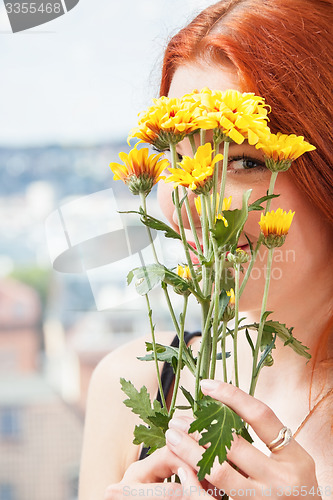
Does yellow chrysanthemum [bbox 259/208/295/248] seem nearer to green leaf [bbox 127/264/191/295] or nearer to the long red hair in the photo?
green leaf [bbox 127/264/191/295]

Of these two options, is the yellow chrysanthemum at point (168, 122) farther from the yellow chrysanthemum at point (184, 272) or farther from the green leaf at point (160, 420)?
the green leaf at point (160, 420)

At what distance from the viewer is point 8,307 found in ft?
5.25

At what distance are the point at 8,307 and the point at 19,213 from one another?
0.28m

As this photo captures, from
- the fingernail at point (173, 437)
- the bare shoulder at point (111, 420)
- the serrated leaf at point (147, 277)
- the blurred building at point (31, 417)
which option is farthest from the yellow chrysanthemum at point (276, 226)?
the blurred building at point (31, 417)

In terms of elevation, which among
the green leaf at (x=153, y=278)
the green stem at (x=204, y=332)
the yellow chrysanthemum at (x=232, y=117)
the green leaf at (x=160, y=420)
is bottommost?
the green leaf at (x=160, y=420)

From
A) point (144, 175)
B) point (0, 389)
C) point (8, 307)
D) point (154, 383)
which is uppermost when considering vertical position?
point (144, 175)

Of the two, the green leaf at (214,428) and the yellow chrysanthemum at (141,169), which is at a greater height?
the yellow chrysanthemum at (141,169)

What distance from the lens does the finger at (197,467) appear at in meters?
0.51

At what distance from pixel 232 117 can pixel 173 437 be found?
0.30 m

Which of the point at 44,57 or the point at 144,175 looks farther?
the point at 44,57

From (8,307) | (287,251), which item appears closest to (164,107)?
(287,251)

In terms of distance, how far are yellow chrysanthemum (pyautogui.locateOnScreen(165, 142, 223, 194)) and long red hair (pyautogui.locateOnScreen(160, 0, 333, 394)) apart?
0.25 meters

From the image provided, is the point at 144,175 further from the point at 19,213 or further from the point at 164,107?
the point at 19,213

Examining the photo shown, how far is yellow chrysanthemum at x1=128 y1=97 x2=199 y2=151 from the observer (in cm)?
47
